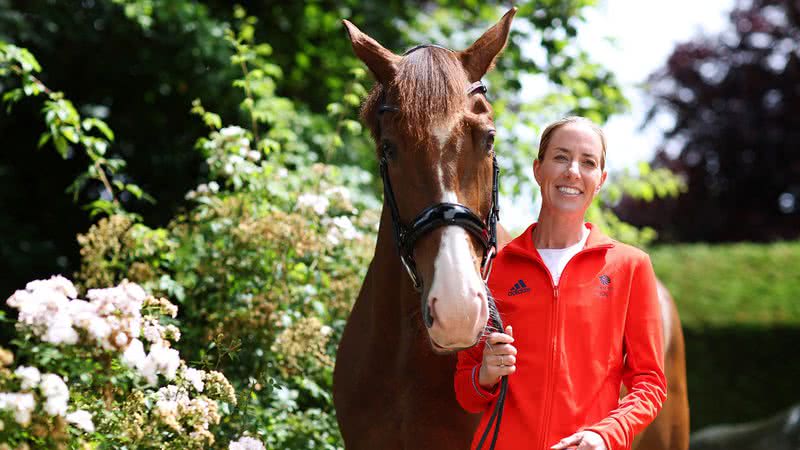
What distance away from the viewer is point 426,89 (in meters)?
2.29

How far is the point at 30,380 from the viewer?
1809 millimetres

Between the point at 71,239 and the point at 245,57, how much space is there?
3.31 meters

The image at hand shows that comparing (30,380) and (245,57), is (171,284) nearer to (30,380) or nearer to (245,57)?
(245,57)

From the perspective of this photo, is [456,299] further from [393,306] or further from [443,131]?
[393,306]

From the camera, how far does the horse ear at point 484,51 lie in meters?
2.57

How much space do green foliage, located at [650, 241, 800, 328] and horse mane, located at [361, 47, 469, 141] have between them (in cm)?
933

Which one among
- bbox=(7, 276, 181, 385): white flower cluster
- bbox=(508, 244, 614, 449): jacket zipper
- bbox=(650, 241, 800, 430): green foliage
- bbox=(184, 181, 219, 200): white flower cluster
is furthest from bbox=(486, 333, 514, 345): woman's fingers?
bbox=(650, 241, 800, 430): green foliage

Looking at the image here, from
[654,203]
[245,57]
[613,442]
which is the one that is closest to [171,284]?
[245,57]

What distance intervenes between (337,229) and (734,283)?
8.99 meters

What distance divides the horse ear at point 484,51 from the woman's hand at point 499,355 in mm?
938

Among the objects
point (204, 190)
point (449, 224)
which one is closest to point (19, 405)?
point (449, 224)

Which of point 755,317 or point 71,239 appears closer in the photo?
point 71,239

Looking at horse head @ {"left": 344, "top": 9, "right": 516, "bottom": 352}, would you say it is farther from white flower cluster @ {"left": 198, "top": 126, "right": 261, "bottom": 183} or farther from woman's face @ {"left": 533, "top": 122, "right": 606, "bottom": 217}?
white flower cluster @ {"left": 198, "top": 126, "right": 261, "bottom": 183}

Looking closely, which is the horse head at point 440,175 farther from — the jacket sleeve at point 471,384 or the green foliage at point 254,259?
the green foliage at point 254,259
